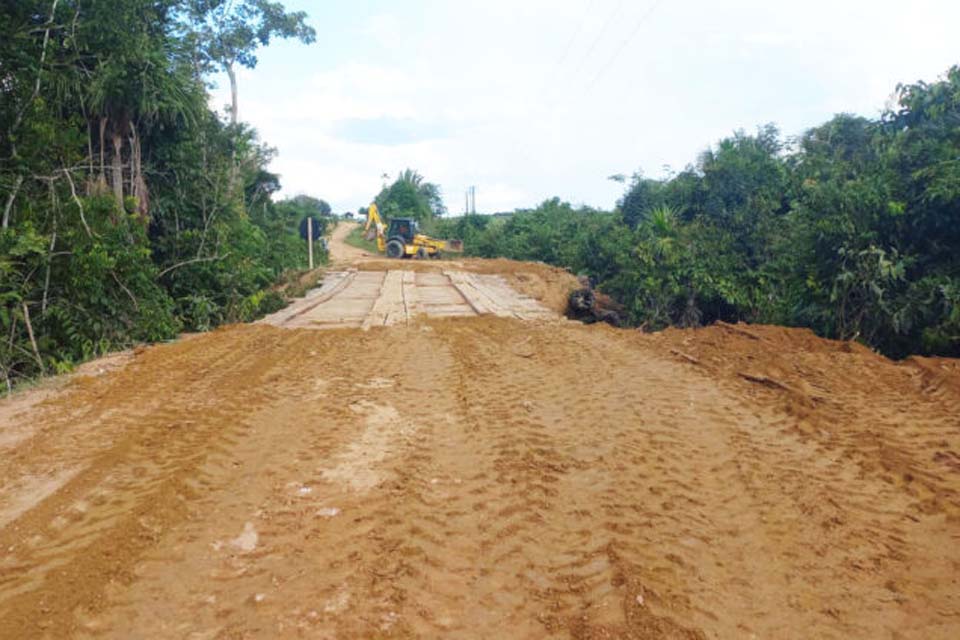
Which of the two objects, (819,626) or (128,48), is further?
(128,48)

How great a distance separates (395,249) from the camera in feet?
96.6

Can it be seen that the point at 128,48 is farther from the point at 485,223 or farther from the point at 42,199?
the point at 485,223

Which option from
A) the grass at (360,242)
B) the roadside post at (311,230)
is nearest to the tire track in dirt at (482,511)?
the roadside post at (311,230)

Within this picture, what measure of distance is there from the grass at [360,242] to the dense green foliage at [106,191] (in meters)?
26.9

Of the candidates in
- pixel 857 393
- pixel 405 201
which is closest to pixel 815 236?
pixel 857 393

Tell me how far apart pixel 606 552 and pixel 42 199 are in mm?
8431

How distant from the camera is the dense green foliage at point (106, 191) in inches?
291

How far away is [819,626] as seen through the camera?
2.49 metres

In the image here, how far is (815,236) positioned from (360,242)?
1559 inches

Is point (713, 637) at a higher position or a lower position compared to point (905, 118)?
lower

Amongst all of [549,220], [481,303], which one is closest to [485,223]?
[549,220]

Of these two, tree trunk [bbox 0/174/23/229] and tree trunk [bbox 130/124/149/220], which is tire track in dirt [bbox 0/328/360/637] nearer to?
tree trunk [bbox 0/174/23/229]

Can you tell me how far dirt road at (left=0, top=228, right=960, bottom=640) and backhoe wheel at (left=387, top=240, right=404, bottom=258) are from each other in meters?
22.7

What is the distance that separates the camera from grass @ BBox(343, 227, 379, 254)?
41.3 m
